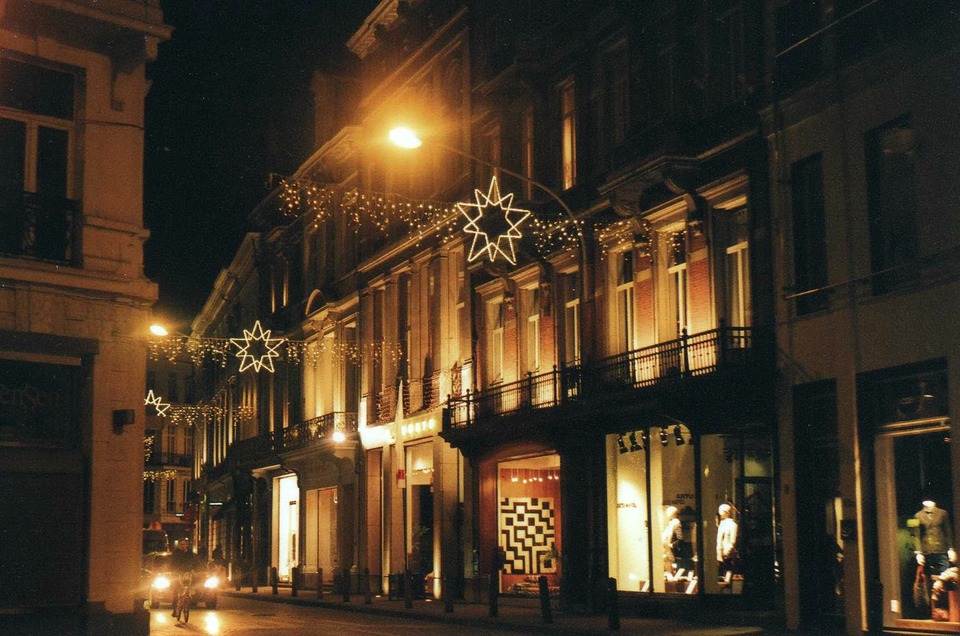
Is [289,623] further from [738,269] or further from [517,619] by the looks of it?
[738,269]

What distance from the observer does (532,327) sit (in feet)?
107

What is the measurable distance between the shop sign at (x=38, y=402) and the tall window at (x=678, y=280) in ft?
43.8

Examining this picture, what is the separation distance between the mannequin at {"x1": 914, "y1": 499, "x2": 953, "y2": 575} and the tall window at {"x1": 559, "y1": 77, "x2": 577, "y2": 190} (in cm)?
1312

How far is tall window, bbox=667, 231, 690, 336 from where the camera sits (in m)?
25.9

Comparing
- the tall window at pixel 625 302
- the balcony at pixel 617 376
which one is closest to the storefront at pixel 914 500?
the balcony at pixel 617 376

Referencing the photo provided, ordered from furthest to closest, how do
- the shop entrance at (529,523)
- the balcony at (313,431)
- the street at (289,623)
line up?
the balcony at (313,431) → the shop entrance at (529,523) → the street at (289,623)

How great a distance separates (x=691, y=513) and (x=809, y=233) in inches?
235

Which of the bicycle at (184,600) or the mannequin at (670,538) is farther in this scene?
the bicycle at (184,600)

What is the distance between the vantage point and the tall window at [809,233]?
2259 cm

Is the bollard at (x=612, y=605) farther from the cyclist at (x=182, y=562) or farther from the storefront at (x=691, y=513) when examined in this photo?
the cyclist at (x=182, y=562)

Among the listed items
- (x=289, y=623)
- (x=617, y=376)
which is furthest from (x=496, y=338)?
(x=289, y=623)

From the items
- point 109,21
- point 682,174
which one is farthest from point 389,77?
point 109,21

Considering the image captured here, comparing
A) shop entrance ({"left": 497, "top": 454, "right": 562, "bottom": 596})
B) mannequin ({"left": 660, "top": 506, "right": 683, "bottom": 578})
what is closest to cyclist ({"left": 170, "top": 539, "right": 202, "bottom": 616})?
shop entrance ({"left": 497, "top": 454, "right": 562, "bottom": 596})

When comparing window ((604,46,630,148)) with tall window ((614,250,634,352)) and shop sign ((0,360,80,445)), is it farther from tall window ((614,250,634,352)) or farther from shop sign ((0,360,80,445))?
shop sign ((0,360,80,445))
